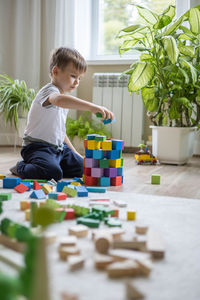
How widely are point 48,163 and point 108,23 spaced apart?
7.34 feet

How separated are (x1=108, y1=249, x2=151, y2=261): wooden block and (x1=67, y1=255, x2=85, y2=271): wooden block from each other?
0.24 ft

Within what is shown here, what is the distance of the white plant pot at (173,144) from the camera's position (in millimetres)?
2637

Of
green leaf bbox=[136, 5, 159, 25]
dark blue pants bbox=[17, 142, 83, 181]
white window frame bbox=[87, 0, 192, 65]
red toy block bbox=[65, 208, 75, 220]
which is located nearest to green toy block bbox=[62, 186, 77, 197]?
red toy block bbox=[65, 208, 75, 220]

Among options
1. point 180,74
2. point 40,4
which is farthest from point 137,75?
point 40,4

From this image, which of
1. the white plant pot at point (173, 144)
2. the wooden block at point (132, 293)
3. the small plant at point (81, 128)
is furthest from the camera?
the small plant at point (81, 128)

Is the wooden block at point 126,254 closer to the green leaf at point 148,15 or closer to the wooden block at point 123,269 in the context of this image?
the wooden block at point 123,269

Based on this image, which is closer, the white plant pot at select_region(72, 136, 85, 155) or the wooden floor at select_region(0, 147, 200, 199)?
the wooden floor at select_region(0, 147, 200, 199)

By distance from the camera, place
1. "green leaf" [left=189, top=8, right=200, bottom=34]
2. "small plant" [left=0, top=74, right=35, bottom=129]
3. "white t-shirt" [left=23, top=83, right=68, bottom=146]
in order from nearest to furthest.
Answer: "white t-shirt" [left=23, top=83, right=68, bottom=146] < "green leaf" [left=189, top=8, right=200, bottom=34] < "small plant" [left=0, top=74, right=35, bottom=129]

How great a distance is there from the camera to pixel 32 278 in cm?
41

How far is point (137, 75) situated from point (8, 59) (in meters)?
1.66

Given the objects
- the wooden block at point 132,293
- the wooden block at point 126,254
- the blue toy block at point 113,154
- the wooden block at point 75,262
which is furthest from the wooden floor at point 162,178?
the wooden block at point 132,293

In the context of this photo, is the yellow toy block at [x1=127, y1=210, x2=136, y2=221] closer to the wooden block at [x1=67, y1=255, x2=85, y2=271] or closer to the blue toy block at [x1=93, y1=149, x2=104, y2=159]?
the wooden block at [x1=67, y1=255, x2=85, y2=271]

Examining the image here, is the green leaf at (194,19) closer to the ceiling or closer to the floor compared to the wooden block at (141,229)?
closer to the ceiling

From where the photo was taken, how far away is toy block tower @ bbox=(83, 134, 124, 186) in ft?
5.65
